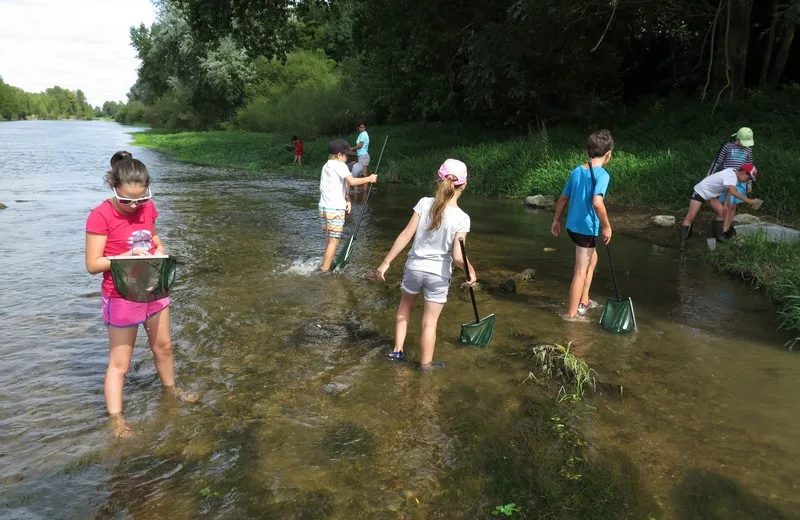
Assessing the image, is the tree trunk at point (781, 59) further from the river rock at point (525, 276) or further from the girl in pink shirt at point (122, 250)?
the girl in pink shirt at point (122, 250)

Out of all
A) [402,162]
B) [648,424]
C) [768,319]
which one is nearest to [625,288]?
[768,319]

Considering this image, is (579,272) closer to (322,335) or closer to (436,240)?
(436,240)

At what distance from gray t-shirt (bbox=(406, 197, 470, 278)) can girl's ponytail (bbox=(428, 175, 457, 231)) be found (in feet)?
0.17

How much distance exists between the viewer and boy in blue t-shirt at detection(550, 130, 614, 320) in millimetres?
5461

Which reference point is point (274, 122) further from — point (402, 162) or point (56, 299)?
point (56, 299)

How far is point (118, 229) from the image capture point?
346 centimetres

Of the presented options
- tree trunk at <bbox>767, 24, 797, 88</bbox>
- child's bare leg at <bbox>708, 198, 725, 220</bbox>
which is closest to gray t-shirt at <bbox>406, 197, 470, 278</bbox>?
child's bare leg at <bbox>708, 198, 725, 220</bbox>

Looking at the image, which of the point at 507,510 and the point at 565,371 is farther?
the point at 565,371

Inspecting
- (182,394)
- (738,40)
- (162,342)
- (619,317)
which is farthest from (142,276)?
(738,40)

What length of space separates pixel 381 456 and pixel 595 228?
10.8ft

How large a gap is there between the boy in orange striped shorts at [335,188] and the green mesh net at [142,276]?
153 inches

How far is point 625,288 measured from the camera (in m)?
7.34

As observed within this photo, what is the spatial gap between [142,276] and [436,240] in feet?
6.82

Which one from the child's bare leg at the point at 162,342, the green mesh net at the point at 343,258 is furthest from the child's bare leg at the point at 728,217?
the child's bare leg at the point at 162,342
